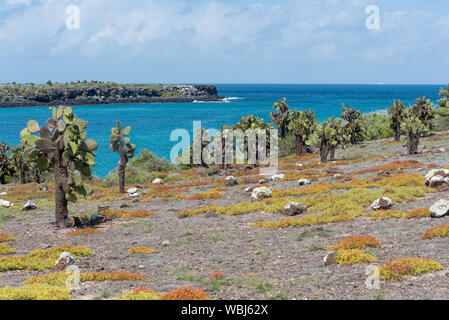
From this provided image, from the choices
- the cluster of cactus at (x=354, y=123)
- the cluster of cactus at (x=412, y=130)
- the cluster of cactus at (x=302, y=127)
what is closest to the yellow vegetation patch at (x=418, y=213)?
the cluster of cactus at (x=412, y=130)

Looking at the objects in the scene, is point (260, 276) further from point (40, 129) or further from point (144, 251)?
point (40, 129)

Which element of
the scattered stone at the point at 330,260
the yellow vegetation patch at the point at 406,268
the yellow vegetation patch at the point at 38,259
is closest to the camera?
the yellow vegetation patch at the point at 406,268

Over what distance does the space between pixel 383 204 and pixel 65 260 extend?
49.1 feet

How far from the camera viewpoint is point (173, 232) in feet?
66.8

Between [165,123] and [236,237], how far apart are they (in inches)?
5107

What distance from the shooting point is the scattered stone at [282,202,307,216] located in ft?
72.0

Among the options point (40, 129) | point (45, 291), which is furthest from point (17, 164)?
point (45, 291)

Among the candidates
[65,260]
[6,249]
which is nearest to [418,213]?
[65,260]

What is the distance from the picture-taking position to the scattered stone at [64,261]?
1453 cm

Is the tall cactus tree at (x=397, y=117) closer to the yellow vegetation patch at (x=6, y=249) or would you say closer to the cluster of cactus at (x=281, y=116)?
the cluster of cactus at (x=281, y=116)

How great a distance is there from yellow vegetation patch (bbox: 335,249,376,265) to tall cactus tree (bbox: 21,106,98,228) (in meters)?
15.0

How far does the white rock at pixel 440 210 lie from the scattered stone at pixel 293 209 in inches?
268

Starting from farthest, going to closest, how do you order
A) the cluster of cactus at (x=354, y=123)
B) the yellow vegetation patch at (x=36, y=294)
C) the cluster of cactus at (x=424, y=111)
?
the cluster of cactus at (x=424, y=111)
the cluster of cactus at (x=354, y=123)
the yellow vegetation patch at (x=36, y=294)

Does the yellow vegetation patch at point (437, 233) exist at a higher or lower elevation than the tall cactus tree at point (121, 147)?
lower
